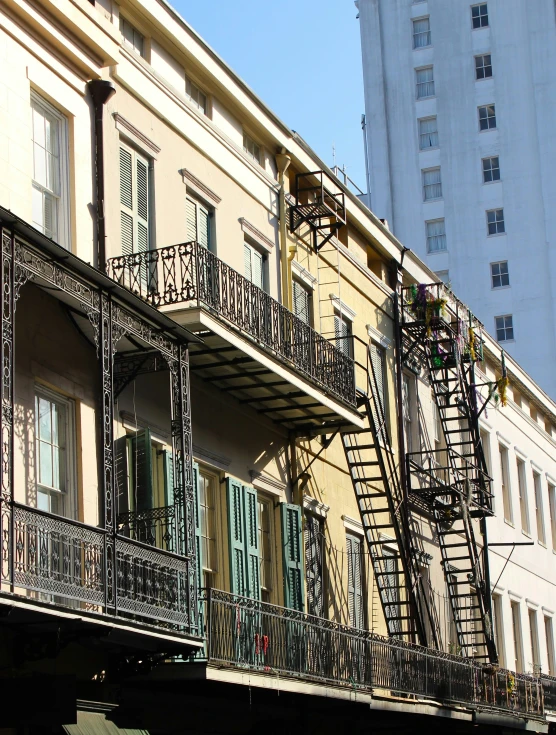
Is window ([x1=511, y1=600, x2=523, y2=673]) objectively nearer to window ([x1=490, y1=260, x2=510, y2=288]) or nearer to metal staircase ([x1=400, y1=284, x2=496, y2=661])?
metal staircase ([x1=400, y1=284, x2=496, y2=661])

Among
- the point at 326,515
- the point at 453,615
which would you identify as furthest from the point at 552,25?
the point at 326,515

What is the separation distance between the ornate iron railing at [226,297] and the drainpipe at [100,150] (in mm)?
234

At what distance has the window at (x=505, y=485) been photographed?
35.5 metres

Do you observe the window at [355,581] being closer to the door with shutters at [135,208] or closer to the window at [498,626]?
the door with shutters at [135,208]

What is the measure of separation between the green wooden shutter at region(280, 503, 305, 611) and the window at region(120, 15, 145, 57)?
691 cm

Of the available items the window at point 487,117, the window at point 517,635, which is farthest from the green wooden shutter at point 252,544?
the window at point 487,117

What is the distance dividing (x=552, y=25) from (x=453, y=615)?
42024mm

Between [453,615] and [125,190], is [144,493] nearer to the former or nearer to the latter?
[125,190]

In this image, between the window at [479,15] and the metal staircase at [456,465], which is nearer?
the metal staircase at [456,465]

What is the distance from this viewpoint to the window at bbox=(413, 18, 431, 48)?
66312mm

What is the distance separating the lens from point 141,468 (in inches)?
669

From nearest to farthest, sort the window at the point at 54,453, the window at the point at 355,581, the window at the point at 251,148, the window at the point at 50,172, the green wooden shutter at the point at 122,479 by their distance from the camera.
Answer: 1. the window at the point at 54,453
2. the window at the point at 50,172
3. the green wooden shutter at the point at 122,479
4. the window at the point at 251,148
5. the window at the point at 355,581

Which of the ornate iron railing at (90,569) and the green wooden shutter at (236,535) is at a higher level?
the green wooden shutter at (236,535)

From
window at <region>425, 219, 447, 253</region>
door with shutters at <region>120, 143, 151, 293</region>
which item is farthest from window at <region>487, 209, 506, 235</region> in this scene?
door with shutters at <region>120, 143, 151, 293</region>
